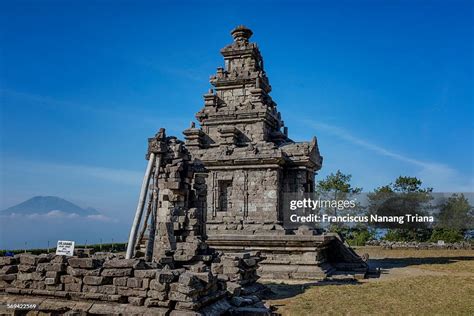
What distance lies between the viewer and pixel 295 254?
736 inches

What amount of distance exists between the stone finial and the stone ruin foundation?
0.07 metres

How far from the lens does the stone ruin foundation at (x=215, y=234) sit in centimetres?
943

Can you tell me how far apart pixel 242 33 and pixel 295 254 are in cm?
1424

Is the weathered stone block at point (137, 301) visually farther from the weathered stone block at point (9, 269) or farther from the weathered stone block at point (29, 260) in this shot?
the weathered stone block at point (9, 269)

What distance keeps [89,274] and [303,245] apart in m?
10.8

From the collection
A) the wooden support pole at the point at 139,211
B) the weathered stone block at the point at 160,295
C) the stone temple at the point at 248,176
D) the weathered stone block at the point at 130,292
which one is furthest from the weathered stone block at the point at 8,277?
the stone temple at the point at 248,176

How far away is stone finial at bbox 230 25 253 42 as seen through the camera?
25.9m

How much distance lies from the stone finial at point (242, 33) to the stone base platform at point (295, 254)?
12606 millimetres

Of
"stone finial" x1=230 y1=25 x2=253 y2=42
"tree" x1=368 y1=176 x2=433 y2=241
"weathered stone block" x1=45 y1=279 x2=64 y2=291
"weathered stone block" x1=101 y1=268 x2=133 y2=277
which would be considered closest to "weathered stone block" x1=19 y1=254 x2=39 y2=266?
"weathered stone block" x1=45 y1=279 x2=64 y2=291

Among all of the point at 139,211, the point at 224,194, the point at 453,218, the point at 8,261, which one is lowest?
the point at 8,261

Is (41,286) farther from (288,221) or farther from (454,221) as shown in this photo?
(454,221)

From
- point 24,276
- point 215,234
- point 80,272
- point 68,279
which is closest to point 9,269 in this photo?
point 24,276

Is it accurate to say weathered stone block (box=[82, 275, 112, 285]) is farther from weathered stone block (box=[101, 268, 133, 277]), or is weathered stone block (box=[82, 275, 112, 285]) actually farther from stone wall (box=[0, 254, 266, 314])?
weathered stone block (box=[101, 268, 133, 277])

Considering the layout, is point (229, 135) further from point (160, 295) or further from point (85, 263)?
point (160, 295)
